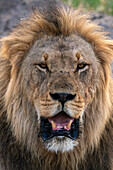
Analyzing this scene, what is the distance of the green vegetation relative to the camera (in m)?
9.70

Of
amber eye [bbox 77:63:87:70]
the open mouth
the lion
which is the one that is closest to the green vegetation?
the lion

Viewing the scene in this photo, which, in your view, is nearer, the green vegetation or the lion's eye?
the lion's eye

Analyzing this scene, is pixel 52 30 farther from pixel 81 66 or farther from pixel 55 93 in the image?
pixel 55 93

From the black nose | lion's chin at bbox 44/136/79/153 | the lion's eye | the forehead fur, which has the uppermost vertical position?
the forehead fur

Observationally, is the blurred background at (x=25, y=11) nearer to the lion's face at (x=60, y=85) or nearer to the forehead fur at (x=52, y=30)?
the forehead fur at (x=52, y=30)

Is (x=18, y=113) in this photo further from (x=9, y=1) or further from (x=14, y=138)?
(x=9, y=1)

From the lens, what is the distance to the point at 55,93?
13.6 ft

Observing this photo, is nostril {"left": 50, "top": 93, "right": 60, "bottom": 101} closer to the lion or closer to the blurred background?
the lion

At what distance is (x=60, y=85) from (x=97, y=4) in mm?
6076

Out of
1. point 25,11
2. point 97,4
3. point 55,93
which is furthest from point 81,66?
point 97,4

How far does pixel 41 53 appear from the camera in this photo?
176 inches

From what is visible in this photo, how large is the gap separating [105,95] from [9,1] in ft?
17.4

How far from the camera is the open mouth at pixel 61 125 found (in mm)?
4289

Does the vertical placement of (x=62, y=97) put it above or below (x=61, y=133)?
above
